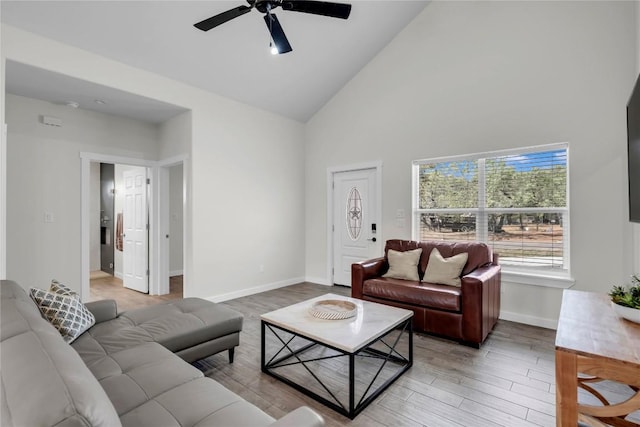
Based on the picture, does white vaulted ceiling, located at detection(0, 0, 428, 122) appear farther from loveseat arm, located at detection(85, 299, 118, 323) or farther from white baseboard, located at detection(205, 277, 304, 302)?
white baseboard, located at detection(205, 277, 304, 302)

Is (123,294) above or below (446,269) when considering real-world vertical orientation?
below

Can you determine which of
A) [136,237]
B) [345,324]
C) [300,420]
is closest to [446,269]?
[345,324]

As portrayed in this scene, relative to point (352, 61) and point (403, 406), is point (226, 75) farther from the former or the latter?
point (403, 406)

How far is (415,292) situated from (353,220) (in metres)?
2.12

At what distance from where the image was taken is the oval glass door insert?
5.09 meters

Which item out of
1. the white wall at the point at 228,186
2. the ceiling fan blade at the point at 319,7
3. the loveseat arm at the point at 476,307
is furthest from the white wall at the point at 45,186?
the loveseat arm at the point at 476,307

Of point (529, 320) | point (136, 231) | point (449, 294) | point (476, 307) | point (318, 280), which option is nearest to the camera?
point (476, 307)

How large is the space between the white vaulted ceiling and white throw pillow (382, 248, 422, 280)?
293 cm

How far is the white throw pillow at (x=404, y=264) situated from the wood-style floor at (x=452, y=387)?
70cm

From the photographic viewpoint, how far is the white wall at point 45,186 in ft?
11.9

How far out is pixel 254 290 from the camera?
489 centimetres

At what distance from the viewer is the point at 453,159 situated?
4.13m

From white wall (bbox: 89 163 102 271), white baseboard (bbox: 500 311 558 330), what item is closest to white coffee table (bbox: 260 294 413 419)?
white baseboard (bbox: 500 311 558 330)

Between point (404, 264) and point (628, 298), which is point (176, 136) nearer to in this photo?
point (404, 264)
